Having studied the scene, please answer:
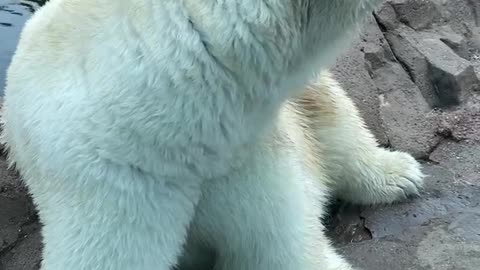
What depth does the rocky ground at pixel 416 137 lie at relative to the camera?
1.94 metres

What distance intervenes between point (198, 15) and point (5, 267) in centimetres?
108

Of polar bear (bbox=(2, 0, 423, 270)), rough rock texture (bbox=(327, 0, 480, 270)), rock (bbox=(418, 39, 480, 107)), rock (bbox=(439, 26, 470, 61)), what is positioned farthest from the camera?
rock (bbox=(439, 26, 470, 61))

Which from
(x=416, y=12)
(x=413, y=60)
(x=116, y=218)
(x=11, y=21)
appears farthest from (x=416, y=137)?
(x=11, y=21)

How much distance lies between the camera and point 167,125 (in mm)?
1177

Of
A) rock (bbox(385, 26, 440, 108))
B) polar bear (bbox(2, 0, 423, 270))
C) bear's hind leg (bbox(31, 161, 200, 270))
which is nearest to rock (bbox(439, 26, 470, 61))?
rock (bbox(385, 26, 440, 108))

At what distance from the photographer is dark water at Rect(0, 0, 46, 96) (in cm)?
270

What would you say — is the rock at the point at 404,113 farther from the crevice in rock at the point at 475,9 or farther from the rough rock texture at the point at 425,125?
the crevice in rock at the point at 475,9

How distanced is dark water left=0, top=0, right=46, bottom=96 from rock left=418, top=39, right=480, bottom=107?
1.37 meters

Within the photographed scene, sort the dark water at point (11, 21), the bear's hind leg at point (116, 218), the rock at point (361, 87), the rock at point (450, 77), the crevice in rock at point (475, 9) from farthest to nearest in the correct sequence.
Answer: the crevice in rock at point (475, 9) < the dark water at point (11, 21) < the rock at point (450, 77) < the rock at point (361, 87) < the bear's hind leg at point (116, 218)

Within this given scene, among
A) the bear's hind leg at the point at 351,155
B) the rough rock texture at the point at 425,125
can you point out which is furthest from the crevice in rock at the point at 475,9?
the bear's hind leg at the point at 351,155

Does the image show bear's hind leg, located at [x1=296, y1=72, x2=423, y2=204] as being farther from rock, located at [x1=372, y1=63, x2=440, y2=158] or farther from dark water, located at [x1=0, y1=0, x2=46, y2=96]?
dark water, located at [x1=0, y1=0, x2=46, y2=96]

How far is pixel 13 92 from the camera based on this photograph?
1.36 metres

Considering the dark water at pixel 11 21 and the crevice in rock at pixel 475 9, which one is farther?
the crevice in rock at pixel 475 9

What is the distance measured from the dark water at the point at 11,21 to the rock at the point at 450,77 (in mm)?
1369
